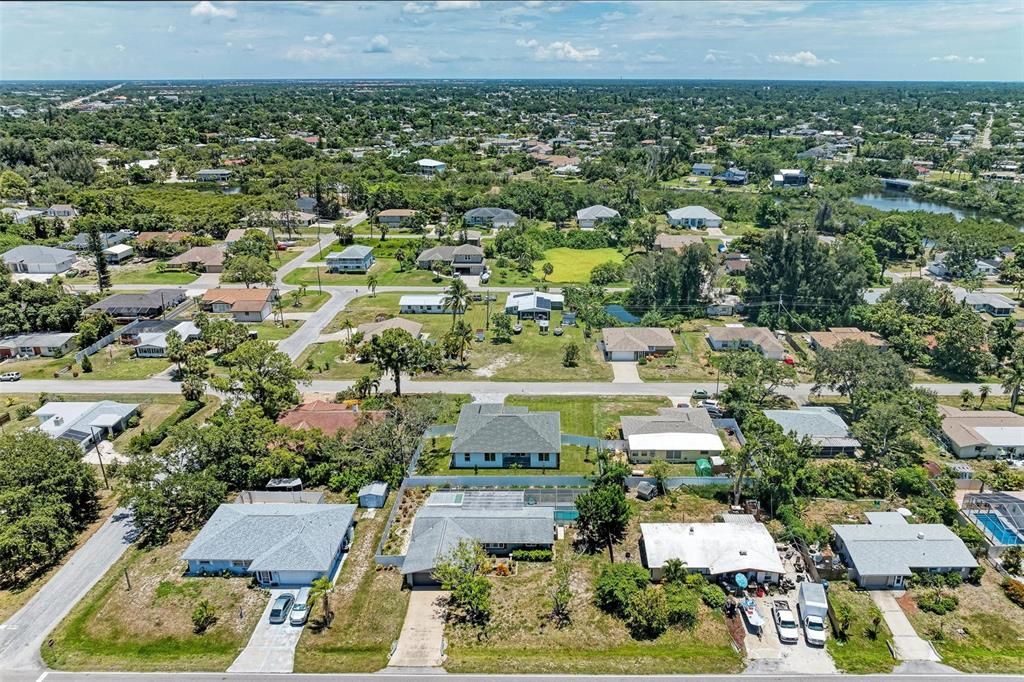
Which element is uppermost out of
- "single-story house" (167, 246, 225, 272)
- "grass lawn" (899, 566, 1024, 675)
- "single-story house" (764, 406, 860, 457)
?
"single-story house" (167, 246, 225, 272)

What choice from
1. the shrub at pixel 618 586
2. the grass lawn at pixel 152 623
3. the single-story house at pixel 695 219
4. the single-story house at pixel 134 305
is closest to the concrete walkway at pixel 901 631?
the shrub at pixel 618 586

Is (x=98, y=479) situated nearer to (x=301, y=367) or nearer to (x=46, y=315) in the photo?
(x=301, y=367)

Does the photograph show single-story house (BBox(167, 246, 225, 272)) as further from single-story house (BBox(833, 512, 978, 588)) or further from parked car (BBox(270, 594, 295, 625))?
single-story house (BBox(833, 512, 978, 588))

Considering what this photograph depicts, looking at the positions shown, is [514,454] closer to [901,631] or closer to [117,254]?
[901,631]

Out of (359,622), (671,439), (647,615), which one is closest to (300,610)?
(359,622)

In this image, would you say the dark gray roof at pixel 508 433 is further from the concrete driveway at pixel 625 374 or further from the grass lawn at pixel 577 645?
the grass lawn at pixel 577 645

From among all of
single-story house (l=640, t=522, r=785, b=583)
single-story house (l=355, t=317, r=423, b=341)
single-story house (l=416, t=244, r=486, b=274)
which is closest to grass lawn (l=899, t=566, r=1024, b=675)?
single-story house (l=640, t=522, r=785, b=583)

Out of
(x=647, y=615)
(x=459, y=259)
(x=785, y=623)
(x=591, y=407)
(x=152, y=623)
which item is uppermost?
(x=459, y=259)
